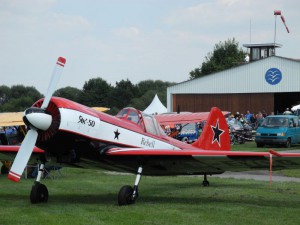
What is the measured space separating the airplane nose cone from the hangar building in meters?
42.3

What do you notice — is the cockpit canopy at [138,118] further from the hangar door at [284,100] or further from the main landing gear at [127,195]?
the hangar door at [284,100]

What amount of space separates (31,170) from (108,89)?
77.3 metres

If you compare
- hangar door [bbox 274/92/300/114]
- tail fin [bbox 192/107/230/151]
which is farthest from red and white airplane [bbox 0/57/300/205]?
hangar door [bbox 274/92/300/114]

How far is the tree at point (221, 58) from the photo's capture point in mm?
96875

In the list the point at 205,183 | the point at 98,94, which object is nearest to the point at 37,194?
the point at 205,183

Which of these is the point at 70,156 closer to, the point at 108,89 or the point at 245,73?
the point at 245,73

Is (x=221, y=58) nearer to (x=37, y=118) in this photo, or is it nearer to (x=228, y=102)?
(x=228, y=102)

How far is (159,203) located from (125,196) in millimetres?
736

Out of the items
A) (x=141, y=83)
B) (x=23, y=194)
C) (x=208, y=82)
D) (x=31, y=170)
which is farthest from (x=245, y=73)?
(x=141, y=83)

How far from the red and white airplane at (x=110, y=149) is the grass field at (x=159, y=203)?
62 centimetres

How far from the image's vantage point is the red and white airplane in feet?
34.7

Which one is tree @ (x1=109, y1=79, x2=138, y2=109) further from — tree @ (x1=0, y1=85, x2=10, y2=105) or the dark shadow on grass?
the dark shadow on grass

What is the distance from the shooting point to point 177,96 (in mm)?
57781

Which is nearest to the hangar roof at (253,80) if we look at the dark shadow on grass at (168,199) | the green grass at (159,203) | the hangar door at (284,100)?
the hangar door at (284,100)
